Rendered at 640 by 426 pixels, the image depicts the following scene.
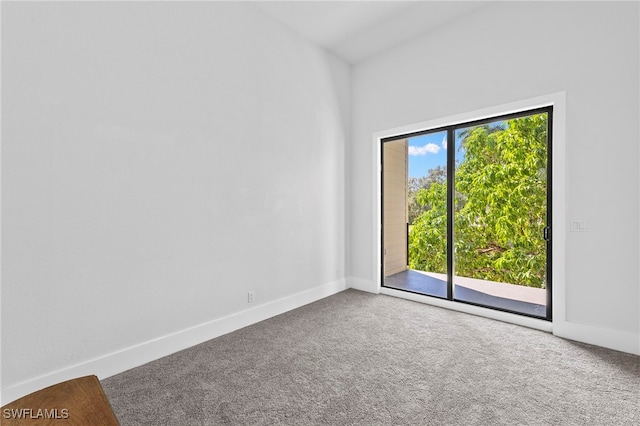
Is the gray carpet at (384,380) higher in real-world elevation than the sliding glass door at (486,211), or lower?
lower

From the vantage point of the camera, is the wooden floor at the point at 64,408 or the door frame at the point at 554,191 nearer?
the wooden floor at the point at 64,408

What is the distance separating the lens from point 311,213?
151 inches

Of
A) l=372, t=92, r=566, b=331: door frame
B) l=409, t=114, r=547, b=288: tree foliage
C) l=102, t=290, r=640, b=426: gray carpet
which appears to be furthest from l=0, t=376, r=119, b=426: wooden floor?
l=409, t=114, r=547, b=288: tree foliage

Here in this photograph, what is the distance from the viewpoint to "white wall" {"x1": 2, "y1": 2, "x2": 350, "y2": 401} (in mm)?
1920

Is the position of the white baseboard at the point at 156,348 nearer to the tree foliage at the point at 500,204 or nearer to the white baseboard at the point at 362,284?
the white baseboard at the point at 362,284

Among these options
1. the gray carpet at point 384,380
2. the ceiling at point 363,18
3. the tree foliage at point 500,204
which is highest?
the ceiling at point 363,18

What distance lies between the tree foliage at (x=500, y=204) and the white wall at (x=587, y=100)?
31cm

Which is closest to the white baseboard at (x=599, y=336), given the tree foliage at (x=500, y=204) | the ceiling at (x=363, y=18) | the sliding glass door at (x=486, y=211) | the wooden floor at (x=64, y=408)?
the sliding glass door at (x=486, y=211)

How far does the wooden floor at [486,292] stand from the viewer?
3.17 m

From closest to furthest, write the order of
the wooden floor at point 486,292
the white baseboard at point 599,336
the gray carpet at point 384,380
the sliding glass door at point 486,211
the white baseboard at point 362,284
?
the gray carpet at point 384,380 < the white baseboard at point 599,336 < the sliding glass door at point 486,211 < the wooden floor at point 486,292 < the white baseboard at point 362,284

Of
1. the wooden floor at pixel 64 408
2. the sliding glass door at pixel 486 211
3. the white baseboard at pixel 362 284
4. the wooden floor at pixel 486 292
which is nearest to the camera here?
Answer: the wooden floor at pixel 64 408

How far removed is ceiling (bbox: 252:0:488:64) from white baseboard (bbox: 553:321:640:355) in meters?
3.21

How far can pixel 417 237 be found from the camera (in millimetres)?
4039

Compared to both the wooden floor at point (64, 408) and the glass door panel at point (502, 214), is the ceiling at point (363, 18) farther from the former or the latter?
the wooden floor at point (64, 408)
